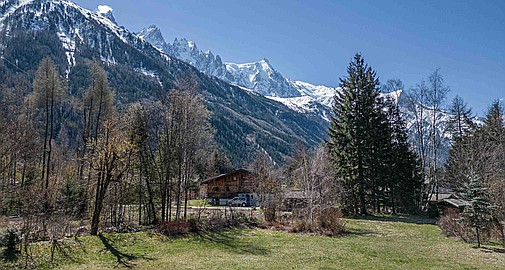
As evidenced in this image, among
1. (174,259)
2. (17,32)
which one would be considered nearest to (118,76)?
(17,32)

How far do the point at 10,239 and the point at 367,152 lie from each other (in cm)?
3036

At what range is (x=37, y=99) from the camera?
101 feet

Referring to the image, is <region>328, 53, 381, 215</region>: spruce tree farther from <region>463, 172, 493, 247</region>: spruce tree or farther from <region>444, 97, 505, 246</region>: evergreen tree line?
<region>463, 172, 493, 247</region>: spruce tree

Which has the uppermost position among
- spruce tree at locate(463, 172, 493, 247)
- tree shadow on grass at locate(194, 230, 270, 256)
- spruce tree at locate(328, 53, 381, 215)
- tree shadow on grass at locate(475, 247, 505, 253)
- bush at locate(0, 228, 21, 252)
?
spruce tree at locate(328, 53, 381, 215)

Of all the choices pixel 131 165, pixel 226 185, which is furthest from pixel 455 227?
pixel 226 185

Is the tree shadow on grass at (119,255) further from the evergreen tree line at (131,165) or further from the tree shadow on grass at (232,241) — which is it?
the tree shadow on grass at (232,241)

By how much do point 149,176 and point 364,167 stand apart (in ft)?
71.2

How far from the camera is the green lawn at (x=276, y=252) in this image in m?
14.2

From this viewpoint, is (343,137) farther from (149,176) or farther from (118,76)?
(118,76)

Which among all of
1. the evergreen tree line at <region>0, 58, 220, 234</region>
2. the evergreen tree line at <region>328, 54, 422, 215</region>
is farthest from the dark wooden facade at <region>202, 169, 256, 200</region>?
the evergreen tree line at <region>0, 58, 220, 234</region>

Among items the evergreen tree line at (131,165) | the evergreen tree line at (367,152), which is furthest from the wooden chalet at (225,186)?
the evergreen tree line at (131,165)

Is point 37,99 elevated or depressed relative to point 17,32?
depressed

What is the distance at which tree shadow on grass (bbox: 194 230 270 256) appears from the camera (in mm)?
17359

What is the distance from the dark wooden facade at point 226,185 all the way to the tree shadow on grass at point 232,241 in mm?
37283
